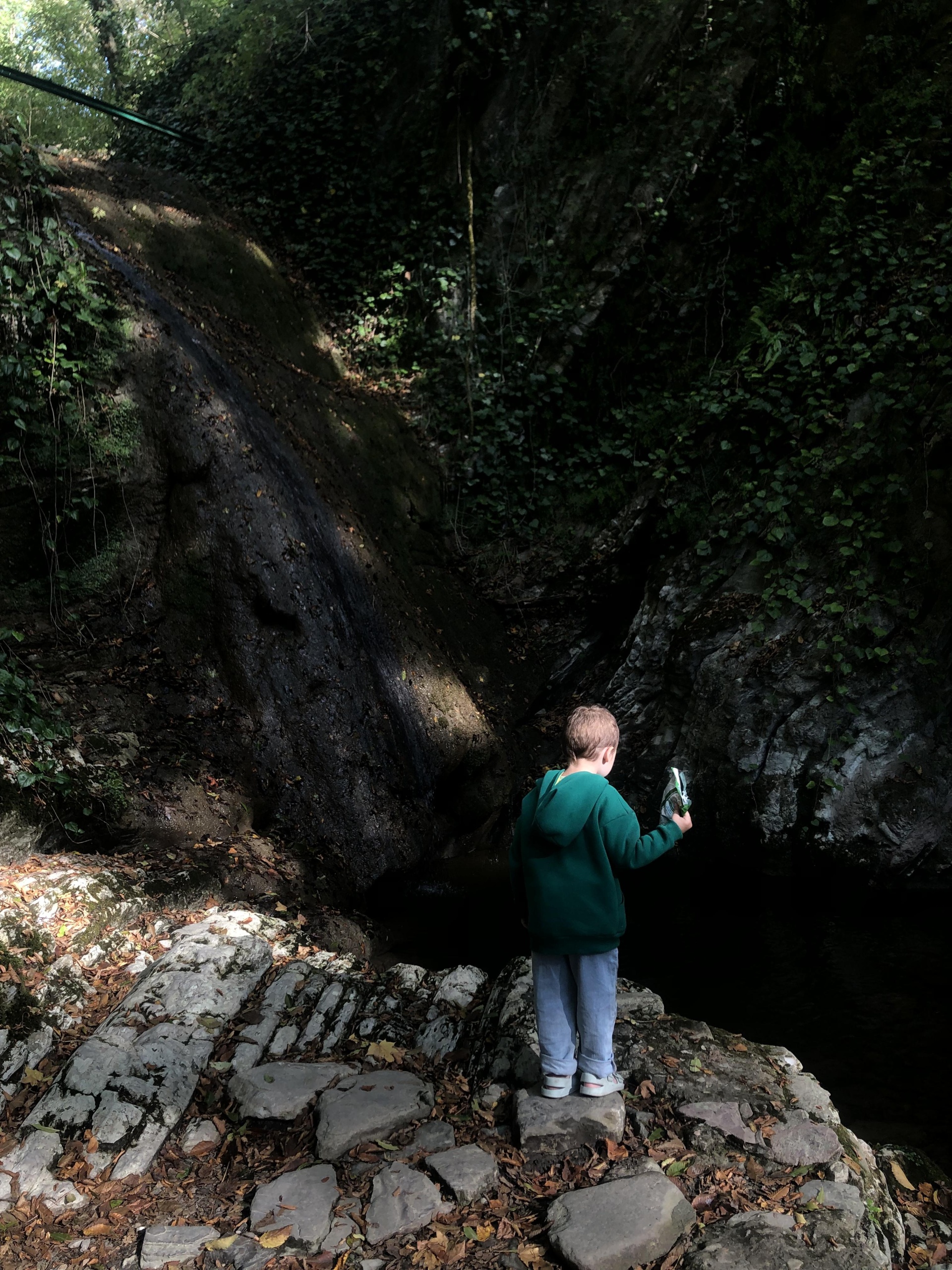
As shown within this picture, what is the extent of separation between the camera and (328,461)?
8.39 metres

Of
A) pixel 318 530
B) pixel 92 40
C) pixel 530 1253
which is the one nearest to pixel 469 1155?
pixel 530 1253

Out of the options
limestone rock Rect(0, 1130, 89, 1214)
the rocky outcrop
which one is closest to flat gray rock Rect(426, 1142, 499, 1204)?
limestone rock Rect(0, 1130, 89, 1214)

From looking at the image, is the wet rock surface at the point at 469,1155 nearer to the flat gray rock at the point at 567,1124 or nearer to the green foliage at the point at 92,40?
the flat gray rock at the point at 567,1124

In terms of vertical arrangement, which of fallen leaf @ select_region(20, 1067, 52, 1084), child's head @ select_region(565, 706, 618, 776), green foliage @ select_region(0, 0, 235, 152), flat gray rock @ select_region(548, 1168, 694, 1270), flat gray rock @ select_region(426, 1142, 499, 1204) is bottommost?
fallen leaf @ select_region(20, 1067, 52, 1084)

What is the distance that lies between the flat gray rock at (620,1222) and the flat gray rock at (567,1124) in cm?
20

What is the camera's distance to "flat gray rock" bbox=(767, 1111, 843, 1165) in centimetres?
279

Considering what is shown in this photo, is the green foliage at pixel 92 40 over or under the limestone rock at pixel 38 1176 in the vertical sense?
over

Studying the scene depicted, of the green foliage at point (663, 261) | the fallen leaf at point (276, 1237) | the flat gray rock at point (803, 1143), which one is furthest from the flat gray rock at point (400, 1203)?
the green foliage at point (663, 261)

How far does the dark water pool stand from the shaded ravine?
47.7 inches

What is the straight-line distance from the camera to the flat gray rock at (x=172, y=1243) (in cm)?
→ 246

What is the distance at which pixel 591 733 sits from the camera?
2842 millimetres

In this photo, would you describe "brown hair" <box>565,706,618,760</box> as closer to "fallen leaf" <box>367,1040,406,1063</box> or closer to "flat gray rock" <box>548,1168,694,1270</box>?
"flat gray rock" <box>548,1168,694,1270</box>

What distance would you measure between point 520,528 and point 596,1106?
24.6ft

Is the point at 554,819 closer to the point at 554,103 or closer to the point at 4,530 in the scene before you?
the point at 4,530
